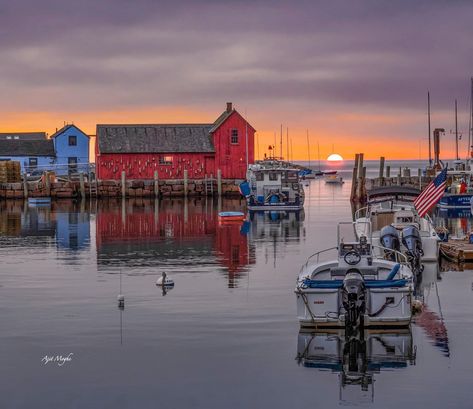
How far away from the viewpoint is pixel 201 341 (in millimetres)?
25453

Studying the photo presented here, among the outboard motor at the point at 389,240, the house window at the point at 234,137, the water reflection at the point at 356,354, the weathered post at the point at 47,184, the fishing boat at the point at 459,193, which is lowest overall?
the water reflection at the point at 356,354

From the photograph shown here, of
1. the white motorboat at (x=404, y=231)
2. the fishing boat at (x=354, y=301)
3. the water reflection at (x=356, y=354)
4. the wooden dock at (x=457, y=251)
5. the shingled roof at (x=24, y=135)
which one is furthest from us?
the shingled roof at (x=24, y=135)

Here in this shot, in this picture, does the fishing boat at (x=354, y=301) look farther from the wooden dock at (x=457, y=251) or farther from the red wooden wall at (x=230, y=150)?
the red wooden wall at (x=230, y=150)

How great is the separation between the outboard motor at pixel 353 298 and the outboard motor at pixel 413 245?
436 inches

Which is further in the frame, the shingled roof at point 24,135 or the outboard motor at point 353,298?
the shingled roof at point 24,135

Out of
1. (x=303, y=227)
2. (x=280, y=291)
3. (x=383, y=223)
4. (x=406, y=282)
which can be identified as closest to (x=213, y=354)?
(x=406, y=282)

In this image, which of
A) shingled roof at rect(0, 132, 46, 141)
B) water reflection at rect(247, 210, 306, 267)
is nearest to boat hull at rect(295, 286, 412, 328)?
water reflection at rect(247, 210, 306, 267)

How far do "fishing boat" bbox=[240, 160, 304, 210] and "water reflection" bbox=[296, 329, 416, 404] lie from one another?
5131 cm

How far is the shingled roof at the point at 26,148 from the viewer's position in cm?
11262

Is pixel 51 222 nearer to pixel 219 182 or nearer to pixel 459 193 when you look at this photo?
pixel 459 193

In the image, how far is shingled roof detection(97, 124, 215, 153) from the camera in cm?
10244

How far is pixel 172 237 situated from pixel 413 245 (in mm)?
20256

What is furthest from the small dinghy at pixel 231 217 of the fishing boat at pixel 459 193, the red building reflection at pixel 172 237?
the fishing boat at pixel 459 193

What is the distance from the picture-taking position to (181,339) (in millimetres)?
25672
